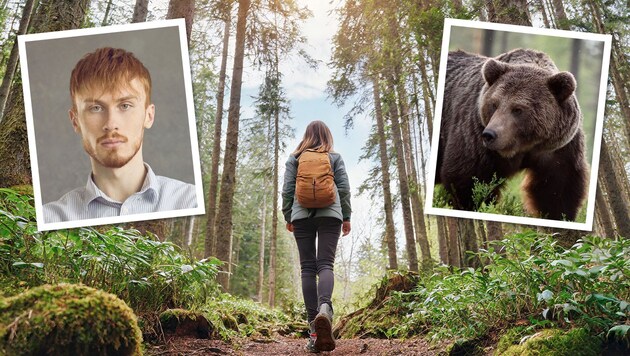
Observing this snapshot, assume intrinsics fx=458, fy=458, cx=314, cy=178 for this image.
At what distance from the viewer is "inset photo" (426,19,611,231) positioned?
4203 millimetres

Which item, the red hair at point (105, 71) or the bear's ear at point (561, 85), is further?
the red hair at point (105, 71)

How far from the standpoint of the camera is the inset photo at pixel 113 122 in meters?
4.15

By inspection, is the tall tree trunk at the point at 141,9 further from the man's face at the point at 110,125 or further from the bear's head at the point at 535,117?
the bear's head at the point at 535,117

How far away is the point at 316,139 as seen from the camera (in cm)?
528

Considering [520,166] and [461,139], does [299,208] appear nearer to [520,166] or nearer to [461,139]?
[461,139]

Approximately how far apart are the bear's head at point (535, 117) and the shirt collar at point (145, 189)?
123 inches

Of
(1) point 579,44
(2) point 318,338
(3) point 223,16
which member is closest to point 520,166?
(1) point 579,44

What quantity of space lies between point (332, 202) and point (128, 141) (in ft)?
6.87

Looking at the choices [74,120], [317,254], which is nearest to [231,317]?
[317,254]

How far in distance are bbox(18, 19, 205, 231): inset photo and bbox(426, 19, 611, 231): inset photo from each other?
2479mm

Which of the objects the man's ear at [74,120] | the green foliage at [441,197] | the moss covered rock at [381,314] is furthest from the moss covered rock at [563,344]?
the man's ear at [74,120]

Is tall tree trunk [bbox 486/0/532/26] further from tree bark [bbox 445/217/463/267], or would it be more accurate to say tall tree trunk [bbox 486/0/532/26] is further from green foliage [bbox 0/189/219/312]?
tree bark [bbox 445/217/463/267]

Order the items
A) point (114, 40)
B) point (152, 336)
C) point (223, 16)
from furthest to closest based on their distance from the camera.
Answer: point (223, 16)
point (114, 40)
point (152, 336)

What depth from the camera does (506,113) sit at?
4395 millimetres
